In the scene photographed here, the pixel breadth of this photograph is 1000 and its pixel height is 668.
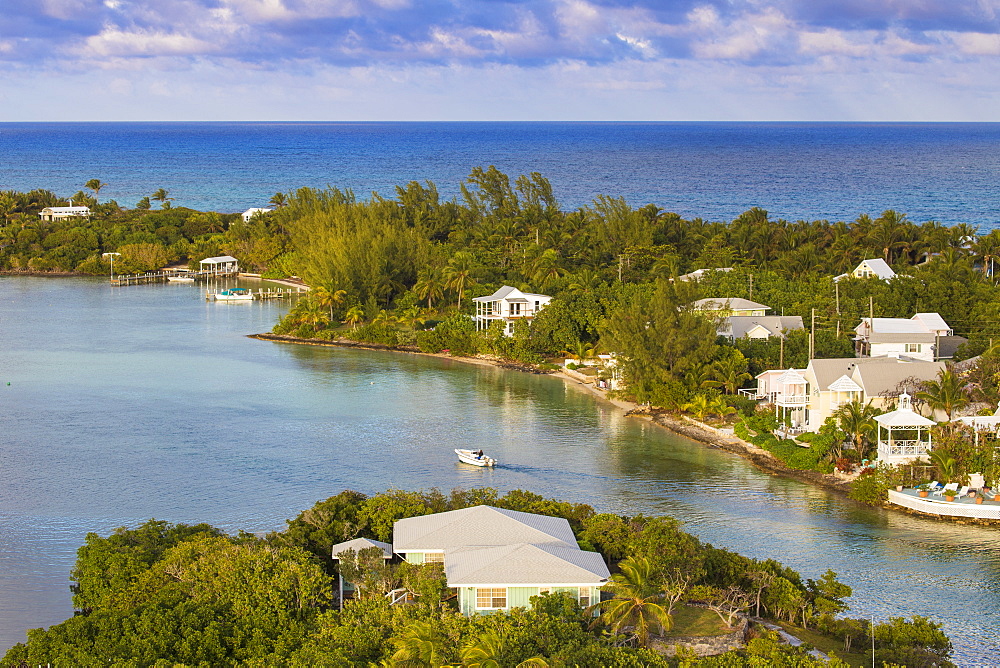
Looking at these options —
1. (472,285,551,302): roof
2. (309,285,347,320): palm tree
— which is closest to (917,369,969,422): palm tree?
(472,285,551,302): roof

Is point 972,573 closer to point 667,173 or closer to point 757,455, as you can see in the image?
point 757,455

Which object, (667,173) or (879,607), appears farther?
(667,173)

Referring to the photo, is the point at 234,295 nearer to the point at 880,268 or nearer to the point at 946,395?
the point at 880,268

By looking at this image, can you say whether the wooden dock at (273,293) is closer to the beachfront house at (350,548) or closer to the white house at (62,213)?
the white house at (62,213)

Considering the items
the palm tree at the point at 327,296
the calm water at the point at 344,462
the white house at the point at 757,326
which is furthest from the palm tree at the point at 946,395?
the palm tree at the point at 327,296

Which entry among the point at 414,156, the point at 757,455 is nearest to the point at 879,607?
the point at 757,455

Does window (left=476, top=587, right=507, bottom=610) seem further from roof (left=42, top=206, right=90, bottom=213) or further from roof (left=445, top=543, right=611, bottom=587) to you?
roof (left=42, top=206, right=90, bottom=213)

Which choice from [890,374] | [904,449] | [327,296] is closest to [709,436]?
[890,374]
